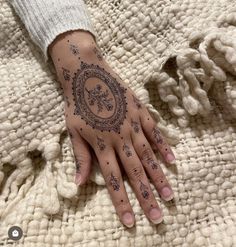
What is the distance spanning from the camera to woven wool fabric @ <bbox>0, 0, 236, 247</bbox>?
2.33ft

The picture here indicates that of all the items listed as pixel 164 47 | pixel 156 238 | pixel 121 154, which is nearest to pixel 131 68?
pixel 164 47

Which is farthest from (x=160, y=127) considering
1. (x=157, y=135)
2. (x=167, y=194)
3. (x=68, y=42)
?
(x=68, y=42)

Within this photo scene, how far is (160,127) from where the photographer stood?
0.77 meters

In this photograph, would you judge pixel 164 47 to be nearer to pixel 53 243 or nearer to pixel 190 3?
pixel 190 3

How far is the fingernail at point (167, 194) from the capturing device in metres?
0.72

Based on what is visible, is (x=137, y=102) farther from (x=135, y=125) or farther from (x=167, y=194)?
(x=167, y=194)

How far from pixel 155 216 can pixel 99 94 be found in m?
0.22

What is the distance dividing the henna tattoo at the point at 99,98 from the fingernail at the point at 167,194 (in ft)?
0.53

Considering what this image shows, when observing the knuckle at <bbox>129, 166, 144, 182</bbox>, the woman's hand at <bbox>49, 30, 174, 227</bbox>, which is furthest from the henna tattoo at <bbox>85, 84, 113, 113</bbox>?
the knuckle at <bbox>129, 166, 144, 182</bbox>

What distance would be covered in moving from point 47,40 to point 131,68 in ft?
0.52

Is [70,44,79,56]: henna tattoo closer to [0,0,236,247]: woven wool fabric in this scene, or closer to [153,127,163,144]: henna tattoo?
[0,0,236,247]: woven wool fabric

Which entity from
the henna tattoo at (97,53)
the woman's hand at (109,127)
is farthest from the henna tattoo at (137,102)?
the henna tattoo at (97,53)

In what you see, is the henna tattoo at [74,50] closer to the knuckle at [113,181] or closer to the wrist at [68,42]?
the wrist at [68,42]

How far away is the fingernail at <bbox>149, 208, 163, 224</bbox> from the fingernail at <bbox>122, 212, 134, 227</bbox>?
3cm
